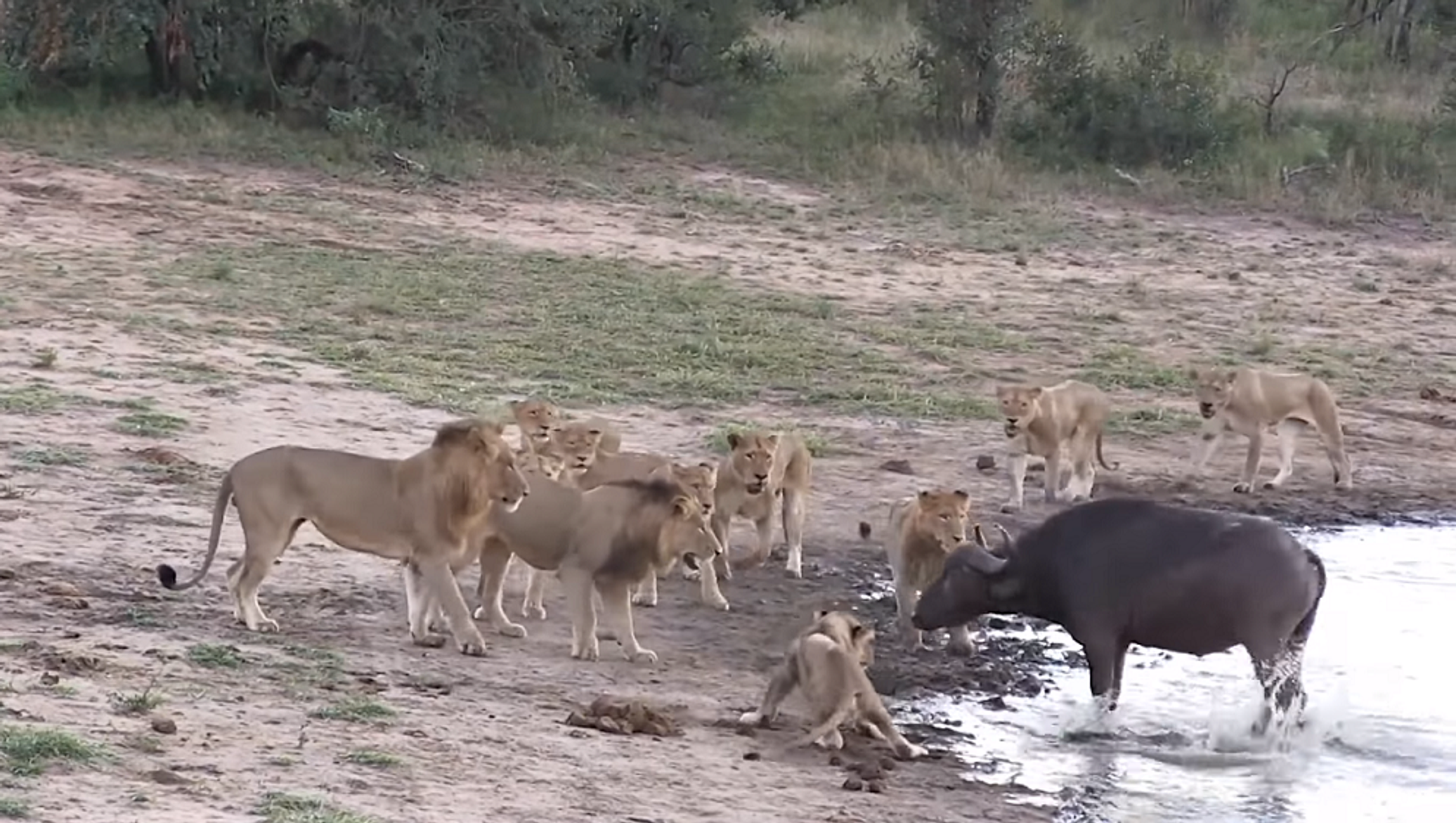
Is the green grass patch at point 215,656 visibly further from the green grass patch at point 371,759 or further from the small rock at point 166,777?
the small rock at point 166,777

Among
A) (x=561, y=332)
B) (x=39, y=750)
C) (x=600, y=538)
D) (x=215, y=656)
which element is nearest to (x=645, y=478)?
(x=600, y=538)

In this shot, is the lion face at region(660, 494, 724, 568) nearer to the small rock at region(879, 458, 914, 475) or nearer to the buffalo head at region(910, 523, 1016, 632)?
the buffalo head at region(910, 523, 1016, 632)

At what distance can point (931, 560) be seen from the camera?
11.0 metres

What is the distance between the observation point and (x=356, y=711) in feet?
27.0

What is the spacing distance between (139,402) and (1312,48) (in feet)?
83.6

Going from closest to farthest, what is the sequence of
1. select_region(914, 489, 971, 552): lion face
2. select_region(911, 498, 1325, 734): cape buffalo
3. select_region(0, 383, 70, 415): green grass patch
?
1. select_region(911, 498, 1325, 734): cape buffalo
2. select_region(914, 489, 971, 552): lion face
3. select_region(0, 383, 70, 415): green grass patch

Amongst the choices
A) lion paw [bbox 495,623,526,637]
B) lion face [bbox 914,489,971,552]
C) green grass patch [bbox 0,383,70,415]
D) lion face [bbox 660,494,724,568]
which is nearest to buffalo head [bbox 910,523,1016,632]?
lion face [bbox 914,489,971,552]

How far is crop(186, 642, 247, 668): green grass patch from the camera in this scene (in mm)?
8680

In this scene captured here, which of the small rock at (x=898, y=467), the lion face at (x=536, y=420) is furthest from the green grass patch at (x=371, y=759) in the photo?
the small rock at (x=898, y=467)

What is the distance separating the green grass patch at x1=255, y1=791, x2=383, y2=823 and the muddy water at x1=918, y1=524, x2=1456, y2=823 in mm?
2888

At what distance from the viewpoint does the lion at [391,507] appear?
31.2ft

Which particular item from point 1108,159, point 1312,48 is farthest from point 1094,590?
point 1312,48

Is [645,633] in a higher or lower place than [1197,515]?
lower

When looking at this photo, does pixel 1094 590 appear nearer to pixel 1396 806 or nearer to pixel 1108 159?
pixel 1396 806
